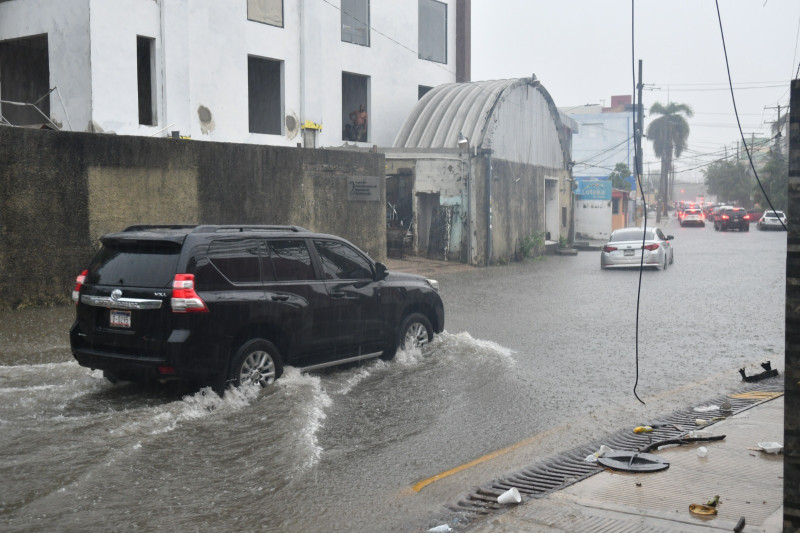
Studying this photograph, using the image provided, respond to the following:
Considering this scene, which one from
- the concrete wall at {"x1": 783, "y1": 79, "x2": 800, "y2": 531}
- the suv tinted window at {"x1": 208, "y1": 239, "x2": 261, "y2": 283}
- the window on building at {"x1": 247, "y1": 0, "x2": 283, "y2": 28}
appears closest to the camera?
the concrete wall at {"x1": 783, "y1": 79, "x2": 800, "y2": 531}

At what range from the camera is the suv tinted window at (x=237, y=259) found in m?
8.14

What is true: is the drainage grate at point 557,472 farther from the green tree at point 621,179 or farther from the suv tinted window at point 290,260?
the green tree at point 621,179

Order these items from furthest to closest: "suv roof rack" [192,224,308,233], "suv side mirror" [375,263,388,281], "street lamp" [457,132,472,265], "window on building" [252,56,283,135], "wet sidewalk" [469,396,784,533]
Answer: "window on building" [252,56,283,135] → "street lamp" [457,132,472,265] → "suv side mirror" [375,263,388,281] → "suv roof rack" [192,224,308,233] → "wet sidewalk" [469,396,784,533]

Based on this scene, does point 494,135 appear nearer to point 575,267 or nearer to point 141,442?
point 575,267

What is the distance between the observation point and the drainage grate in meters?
5.45

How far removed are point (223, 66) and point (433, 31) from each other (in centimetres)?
1304

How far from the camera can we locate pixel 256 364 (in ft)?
27.1

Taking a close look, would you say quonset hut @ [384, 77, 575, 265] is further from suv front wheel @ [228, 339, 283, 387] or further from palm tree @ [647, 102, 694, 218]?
palm tree @ [647, 102, 694, 218]

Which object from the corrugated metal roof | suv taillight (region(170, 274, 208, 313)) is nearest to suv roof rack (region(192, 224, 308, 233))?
suv taillight (region(170, 274, 208, 313))

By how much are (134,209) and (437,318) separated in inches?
314

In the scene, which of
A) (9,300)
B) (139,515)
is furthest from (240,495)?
(9,300)

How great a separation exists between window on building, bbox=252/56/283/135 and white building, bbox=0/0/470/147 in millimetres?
36

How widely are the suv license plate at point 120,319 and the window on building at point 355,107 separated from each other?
Answer: 956 inches

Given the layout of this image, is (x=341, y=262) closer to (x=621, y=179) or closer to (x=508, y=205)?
(x=508, y=205)
